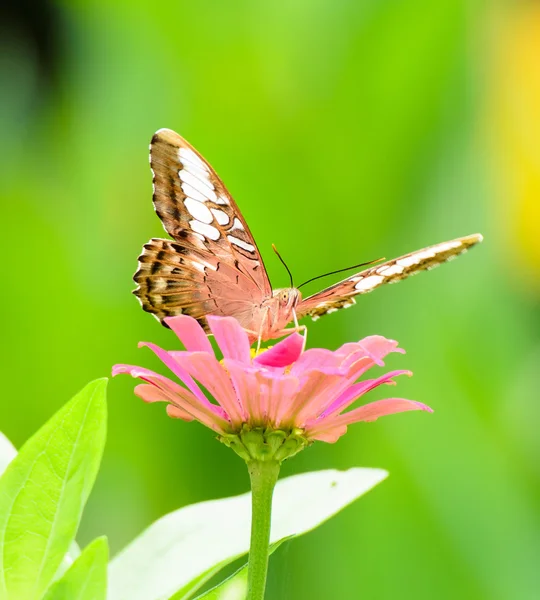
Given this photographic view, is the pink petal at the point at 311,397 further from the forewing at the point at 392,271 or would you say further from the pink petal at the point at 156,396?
the forewing at the point at 392,271

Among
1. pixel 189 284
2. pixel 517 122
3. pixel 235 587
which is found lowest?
pixel 235 587

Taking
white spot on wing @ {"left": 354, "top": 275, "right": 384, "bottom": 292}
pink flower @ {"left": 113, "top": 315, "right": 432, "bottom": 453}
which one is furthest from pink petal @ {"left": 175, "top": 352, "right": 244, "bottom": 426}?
white spot on wing @ {"left": 354, "top": 275, "right": 384, "bottom": 292}

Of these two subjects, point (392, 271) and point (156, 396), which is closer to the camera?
point (156, 396)

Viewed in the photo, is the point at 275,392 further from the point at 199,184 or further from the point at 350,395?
the point at 199,184

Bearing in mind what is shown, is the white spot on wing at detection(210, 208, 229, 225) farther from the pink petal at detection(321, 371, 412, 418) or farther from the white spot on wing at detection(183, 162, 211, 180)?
the pink petal at detection(321, 371, 412, 418)

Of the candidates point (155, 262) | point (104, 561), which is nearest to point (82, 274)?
point (155, 262)

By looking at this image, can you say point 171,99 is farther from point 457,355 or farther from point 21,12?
point 457,355

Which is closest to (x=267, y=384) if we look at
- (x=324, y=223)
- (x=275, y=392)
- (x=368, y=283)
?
(x=275, y=392)

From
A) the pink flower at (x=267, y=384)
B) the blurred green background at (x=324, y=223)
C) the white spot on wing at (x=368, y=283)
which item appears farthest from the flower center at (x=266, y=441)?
the blurred green background at (x=324, y=223)
